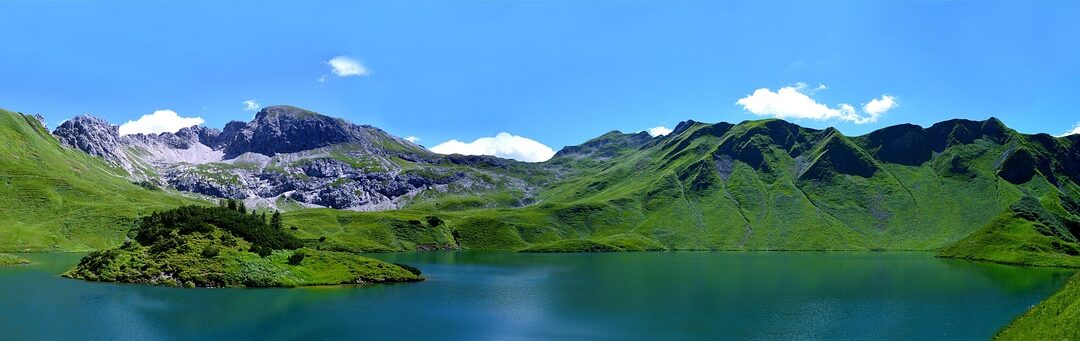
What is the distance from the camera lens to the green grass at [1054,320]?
46969 millimetres

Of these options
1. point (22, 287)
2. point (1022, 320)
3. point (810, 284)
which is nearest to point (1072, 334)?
point (1022, 320)

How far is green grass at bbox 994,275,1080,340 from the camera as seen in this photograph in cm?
4697

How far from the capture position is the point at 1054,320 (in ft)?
164

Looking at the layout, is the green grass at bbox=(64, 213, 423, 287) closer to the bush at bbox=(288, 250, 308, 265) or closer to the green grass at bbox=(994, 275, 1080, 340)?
the bush at bbox=(288, 250, 308, 265)

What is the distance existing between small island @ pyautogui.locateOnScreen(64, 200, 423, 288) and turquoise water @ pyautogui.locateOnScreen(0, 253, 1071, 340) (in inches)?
191

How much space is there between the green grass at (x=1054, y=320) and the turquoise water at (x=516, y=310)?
18.4 m

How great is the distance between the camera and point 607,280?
5404 inches

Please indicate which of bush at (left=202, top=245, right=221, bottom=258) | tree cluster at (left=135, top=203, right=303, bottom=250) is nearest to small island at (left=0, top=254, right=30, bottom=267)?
tree cluster at (left=135, top=203, right=303, bottom=250)

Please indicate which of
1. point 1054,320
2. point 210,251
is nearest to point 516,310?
point 210,251

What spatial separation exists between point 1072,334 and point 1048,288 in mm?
105410

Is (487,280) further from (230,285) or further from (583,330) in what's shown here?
(583,330)

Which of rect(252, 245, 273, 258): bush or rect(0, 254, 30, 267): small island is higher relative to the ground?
rect(252, 245, 273, 258): bush

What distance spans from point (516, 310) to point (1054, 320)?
59217 millimetres

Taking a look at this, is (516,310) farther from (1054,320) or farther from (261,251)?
(1054,320)
